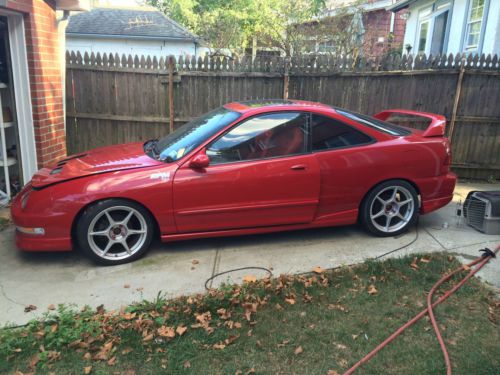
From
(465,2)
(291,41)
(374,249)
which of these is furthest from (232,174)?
(291,41)

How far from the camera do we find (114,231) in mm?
4230

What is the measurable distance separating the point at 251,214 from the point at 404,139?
196 cm

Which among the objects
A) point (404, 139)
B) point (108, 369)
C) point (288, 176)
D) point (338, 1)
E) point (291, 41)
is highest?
point (338, 1)

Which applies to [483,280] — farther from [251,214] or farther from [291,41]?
[291,41]

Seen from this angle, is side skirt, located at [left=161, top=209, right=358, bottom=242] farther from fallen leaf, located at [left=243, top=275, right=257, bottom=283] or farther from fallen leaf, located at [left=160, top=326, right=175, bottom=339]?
fallen leaf, located at [left=160, top=326, right=175, bottom=339]

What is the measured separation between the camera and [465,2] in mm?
10250

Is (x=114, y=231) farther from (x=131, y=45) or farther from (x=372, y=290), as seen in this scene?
(x=131, y=45)

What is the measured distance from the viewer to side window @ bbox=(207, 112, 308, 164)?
438 cm

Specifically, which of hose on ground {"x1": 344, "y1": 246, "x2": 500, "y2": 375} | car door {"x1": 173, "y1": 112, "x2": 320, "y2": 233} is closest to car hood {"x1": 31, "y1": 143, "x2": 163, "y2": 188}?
car door {"x1": 173, "y1": 112, "x2": 320, "y2": 233}

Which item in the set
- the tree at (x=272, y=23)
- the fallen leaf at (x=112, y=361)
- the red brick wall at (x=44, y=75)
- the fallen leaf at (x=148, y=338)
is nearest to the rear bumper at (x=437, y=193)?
the fallen leaf at (x=148, y=338)

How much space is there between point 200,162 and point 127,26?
1463 centimetres

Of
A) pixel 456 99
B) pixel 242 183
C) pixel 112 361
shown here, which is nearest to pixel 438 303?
pixel 242 183

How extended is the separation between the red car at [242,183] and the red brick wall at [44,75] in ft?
5.72

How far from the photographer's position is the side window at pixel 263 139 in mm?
4375
